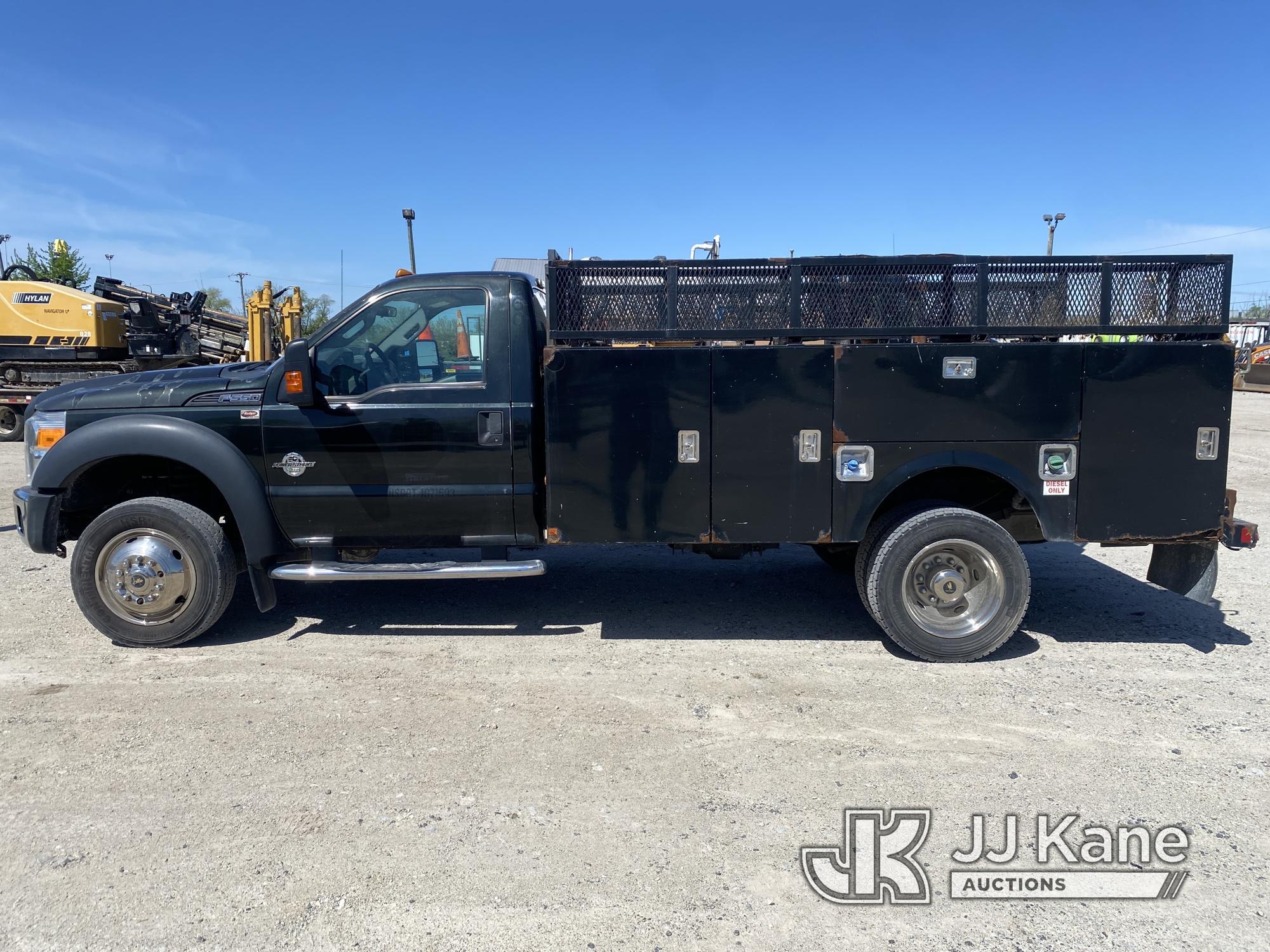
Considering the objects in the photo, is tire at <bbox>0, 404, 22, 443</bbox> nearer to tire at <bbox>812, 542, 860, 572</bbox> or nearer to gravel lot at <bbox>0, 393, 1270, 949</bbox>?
Result: gravel lot at <bbox>0, 393, 1270, 949</bbox>

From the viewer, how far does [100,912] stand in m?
2.81

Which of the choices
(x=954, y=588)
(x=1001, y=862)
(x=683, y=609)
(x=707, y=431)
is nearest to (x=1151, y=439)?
(x=954, y=588)

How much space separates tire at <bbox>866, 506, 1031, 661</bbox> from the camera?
16.2 feet

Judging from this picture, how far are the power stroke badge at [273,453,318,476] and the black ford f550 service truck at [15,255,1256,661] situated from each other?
0.5 inches

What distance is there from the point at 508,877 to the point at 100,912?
1.30m

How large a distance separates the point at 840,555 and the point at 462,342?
3.15 meters

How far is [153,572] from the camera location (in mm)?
5121

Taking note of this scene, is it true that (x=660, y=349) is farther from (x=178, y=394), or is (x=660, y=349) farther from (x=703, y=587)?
(x=178, y=394)

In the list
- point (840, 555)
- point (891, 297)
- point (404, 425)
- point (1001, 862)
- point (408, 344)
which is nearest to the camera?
point (1001, 862)

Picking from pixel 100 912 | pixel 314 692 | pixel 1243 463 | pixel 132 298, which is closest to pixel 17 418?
pixel 132 298

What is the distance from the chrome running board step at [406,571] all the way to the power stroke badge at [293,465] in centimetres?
56

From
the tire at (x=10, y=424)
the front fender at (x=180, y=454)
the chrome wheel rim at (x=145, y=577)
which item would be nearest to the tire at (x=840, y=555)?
the front fender at (x=180, y=454)

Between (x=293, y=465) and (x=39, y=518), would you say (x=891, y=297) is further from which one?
(x=39, y=518)

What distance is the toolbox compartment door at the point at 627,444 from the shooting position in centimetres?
487
